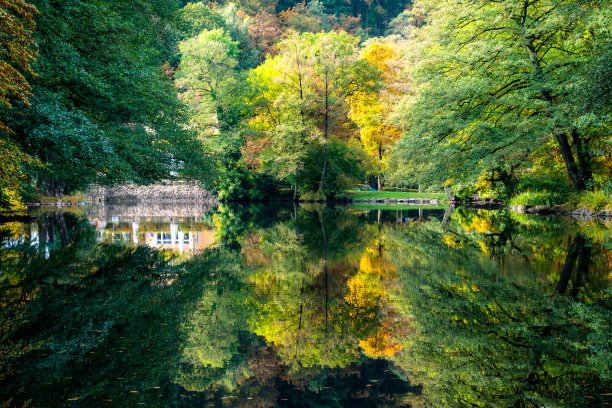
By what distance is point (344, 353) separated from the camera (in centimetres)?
429

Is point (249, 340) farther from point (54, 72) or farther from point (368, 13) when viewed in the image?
point (368, 13)

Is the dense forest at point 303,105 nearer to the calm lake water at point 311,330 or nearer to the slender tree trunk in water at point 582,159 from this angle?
the slender tree trunk in water at point 582,159

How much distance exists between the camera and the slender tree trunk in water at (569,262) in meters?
6.60

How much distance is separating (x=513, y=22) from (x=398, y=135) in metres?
→ 22.0

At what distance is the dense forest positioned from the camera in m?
11.3

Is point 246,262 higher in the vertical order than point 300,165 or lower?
lower

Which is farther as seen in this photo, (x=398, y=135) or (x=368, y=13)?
(x=368, y=13)

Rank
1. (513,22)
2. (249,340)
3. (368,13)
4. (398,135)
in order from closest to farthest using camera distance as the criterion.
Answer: (249,340)
(513,22)
(398,135)
(368,13)

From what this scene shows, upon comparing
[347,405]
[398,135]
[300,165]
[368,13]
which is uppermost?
[368,13]

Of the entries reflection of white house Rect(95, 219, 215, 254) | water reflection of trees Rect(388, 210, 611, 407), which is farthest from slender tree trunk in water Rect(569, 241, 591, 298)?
reflection of white house Rect(95, 219, 215, 254)

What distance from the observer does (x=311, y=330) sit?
4.91 m

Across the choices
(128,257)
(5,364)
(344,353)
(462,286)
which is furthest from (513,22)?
(5,364)

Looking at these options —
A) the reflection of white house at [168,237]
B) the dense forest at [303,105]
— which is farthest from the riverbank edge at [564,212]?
the reflection of white house at [168,237]

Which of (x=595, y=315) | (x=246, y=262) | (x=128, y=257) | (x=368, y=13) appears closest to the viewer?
(x=595, y=315)
